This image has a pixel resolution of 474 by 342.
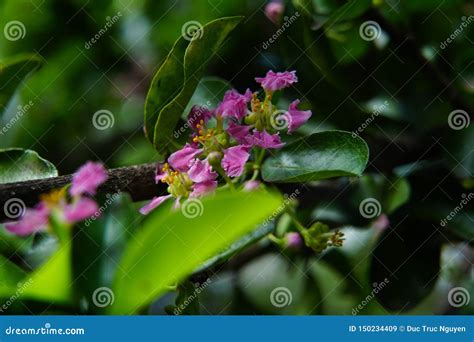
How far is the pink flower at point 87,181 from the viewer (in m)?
1.05

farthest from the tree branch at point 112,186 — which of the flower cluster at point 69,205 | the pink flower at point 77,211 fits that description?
the pink flower at point 77,211

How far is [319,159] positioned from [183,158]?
210 millimetres

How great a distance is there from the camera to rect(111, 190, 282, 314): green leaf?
79cm

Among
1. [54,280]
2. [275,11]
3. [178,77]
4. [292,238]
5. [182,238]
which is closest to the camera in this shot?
[182,238]

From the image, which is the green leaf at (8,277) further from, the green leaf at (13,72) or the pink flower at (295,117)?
the pink flower at (295,117)

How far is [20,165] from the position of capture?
121 cm

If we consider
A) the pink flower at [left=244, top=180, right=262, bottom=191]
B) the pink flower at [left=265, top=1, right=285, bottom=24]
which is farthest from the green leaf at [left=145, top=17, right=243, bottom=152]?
the pink flower at [left=265, top=1, right=285, bottom=24]

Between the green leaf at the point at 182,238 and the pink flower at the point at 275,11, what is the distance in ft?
2.01

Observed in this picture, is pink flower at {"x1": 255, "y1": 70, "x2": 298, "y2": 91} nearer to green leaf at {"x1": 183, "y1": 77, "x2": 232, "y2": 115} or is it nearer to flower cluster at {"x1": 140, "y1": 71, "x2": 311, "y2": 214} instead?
flower cluster at {"x1": 140, "y1": 71, "x2": 311, "y2": 214}

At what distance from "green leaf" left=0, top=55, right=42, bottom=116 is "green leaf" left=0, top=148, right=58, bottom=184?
0.18 metres

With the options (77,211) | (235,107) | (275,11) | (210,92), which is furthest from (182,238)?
(275,11)

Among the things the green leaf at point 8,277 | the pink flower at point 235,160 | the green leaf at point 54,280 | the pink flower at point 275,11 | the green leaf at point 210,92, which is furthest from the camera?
the pink flower at point 275,11

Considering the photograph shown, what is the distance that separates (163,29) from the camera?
1.53 meters

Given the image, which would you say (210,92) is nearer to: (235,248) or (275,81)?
(275,81)
